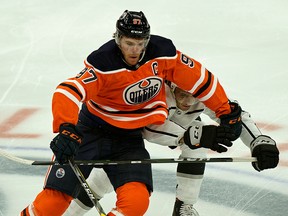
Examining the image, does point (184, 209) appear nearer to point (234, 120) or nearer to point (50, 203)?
point (234, 120)

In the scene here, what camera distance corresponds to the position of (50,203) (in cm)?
364

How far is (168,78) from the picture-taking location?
152 inches

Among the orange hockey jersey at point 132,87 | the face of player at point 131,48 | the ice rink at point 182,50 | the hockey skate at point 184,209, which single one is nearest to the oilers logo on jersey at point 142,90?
the orange hockey jersey at point 132,87

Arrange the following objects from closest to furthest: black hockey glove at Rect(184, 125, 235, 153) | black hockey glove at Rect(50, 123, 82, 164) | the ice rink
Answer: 1. black hockey glove at Rect(50, 123, 82, 164)
2. black hockey glove at Rect(184, 125, 235, 153)
3. the ice rink

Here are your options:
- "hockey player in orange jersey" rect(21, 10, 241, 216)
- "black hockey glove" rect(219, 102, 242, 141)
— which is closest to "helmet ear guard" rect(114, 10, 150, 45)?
"hockey player in orange jersey" rect(21, 10, 241, 216)

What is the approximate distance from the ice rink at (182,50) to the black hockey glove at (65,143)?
3.15ft

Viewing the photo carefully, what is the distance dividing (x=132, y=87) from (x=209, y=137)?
42 centimetres

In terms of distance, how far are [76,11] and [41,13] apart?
32 centimetres

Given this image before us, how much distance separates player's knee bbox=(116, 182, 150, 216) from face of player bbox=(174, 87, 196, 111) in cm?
57

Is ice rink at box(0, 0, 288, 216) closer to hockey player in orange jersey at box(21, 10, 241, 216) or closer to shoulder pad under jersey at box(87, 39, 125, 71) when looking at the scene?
hockey player in orange jersey at box(21, 10, 241, 216)

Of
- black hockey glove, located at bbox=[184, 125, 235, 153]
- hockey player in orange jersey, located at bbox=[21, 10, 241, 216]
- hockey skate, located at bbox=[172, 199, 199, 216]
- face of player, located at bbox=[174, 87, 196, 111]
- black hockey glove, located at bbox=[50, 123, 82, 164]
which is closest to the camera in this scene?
black hockey glove, located at bbox=[50, 123, 82, 164]

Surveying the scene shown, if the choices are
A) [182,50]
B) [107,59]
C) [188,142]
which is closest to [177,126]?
[188,142]

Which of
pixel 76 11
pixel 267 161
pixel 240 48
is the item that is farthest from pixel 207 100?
pixel 76 11

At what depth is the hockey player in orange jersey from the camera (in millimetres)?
3549
